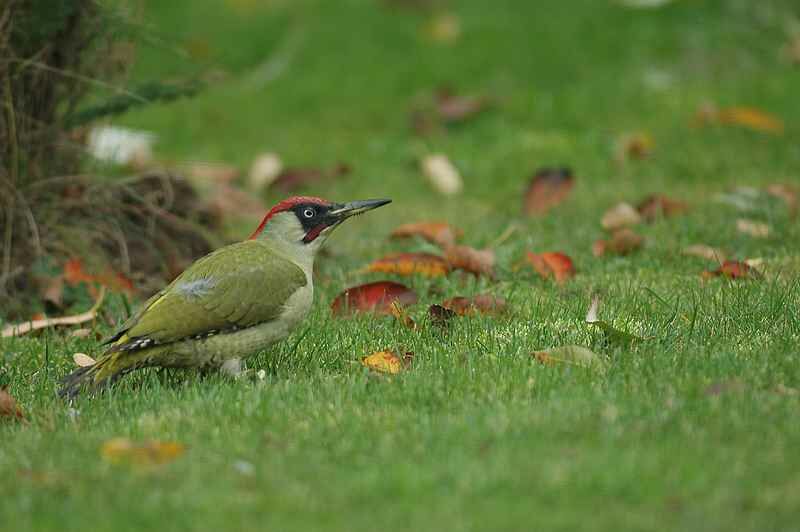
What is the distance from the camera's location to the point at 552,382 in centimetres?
448

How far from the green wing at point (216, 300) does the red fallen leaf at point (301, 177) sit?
13.5 feet

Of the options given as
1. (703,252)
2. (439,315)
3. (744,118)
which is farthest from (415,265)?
(744,118)

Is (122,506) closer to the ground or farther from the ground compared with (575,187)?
farther from the ground

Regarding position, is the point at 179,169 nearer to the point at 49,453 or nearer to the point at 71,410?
the point at 71,410

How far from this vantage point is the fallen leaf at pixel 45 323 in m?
6.01

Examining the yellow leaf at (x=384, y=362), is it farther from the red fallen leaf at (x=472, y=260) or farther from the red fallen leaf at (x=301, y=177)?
the red fallen leaf at (x=301, y=177)

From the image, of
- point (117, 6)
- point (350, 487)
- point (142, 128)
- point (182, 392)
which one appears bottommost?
point (142, 128)

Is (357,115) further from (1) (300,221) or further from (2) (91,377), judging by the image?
(2) (91,377)

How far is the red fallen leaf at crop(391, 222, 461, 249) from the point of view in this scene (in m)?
6.89

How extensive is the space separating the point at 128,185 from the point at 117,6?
1075mm

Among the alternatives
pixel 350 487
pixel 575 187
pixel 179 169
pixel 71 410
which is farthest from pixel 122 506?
pixel 575 187

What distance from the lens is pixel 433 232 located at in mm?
7234

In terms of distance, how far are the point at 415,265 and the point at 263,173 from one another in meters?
3.09

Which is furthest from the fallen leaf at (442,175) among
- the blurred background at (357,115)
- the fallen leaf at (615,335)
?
the fallen leaf at (615,335)
